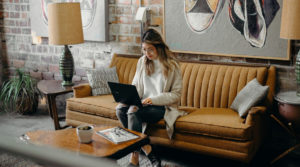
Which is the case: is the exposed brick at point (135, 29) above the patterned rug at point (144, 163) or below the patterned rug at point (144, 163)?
above

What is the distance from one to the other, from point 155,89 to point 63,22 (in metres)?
1.53

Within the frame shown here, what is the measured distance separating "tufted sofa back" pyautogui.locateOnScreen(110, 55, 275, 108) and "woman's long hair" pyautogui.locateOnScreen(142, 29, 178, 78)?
0.61 m

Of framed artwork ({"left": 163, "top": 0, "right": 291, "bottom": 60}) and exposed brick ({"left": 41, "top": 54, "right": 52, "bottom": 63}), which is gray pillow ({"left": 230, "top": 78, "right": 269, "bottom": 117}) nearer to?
framed artwork ({"left": 163, "top": 0, "right": 291, "bottom": 60})

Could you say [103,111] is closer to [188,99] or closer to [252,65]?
[188,99]

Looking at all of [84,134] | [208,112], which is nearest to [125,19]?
[208,112]

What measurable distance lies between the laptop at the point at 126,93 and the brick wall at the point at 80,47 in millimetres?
1281

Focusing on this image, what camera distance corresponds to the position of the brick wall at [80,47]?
4109mm

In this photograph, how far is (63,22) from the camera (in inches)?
160

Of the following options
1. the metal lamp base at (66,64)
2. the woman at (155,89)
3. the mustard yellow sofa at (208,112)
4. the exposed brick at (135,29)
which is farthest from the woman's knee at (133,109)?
the exposed brick at (135,29)

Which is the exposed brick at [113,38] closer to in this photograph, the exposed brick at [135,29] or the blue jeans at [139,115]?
the exposed brick at [135,29]

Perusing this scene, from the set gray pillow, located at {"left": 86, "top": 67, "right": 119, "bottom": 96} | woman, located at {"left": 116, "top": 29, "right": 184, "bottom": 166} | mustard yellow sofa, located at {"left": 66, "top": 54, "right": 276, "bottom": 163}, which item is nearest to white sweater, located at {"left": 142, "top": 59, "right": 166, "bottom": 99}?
woman, located at {"left": 116, "top": 29, "right": 184, "bottom": 166}

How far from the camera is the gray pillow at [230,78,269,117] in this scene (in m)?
3.09

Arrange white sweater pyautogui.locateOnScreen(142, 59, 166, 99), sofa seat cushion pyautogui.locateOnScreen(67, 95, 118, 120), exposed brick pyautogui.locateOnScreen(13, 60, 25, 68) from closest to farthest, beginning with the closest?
white sweater pyautogui.locateOnScreen(142, 59, 166, 99) < sofa seat cushion pyautogui.locateOnScreen(67, 95, 118, 120) < exposed brick pyautogui.locateOnScreen(13, 60, 25, 68)

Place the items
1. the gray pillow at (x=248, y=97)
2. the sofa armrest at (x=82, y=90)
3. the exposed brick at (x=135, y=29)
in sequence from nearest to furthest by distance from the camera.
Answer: the gray pillow at (x=248, y=97) < the sofa armrest at (x=82, y=90) < the exposed brick at (x=135, y=29)
